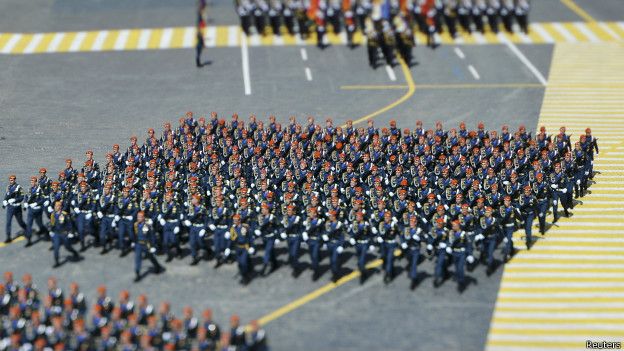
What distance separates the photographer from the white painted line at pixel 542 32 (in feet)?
221

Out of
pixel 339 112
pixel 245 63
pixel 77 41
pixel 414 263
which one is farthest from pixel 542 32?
pixel 414 263

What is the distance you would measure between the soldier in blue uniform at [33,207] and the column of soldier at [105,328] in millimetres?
6768

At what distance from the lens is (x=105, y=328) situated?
96.2 feet

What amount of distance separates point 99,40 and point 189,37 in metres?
6.33

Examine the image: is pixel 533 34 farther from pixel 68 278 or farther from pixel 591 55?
pixel 68 278

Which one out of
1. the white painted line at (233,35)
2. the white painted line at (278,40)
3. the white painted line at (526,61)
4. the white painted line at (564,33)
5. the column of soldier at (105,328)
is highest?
the column of soldier at (105,328)

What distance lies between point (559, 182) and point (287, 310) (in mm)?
14182

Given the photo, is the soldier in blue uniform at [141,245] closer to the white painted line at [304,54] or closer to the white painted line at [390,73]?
the white painted line at [390,73]

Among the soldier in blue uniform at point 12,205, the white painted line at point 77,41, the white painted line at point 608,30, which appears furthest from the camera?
the white painted line at point 608,30

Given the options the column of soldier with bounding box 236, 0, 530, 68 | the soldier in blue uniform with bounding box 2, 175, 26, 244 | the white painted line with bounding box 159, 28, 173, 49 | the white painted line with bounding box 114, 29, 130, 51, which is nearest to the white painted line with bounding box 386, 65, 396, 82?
the column of soldier with bounding box 236, 0, 530, 68

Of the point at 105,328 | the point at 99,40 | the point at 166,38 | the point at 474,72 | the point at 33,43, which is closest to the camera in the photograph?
the point at 105,328

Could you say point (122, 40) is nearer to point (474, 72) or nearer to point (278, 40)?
point (278, 40)

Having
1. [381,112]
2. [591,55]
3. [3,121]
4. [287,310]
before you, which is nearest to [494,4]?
[591,55]

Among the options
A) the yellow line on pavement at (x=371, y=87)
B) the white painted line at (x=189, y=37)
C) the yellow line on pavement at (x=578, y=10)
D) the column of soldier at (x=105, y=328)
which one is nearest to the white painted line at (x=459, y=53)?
the yellow line on pavement at (x=371, y=87)
